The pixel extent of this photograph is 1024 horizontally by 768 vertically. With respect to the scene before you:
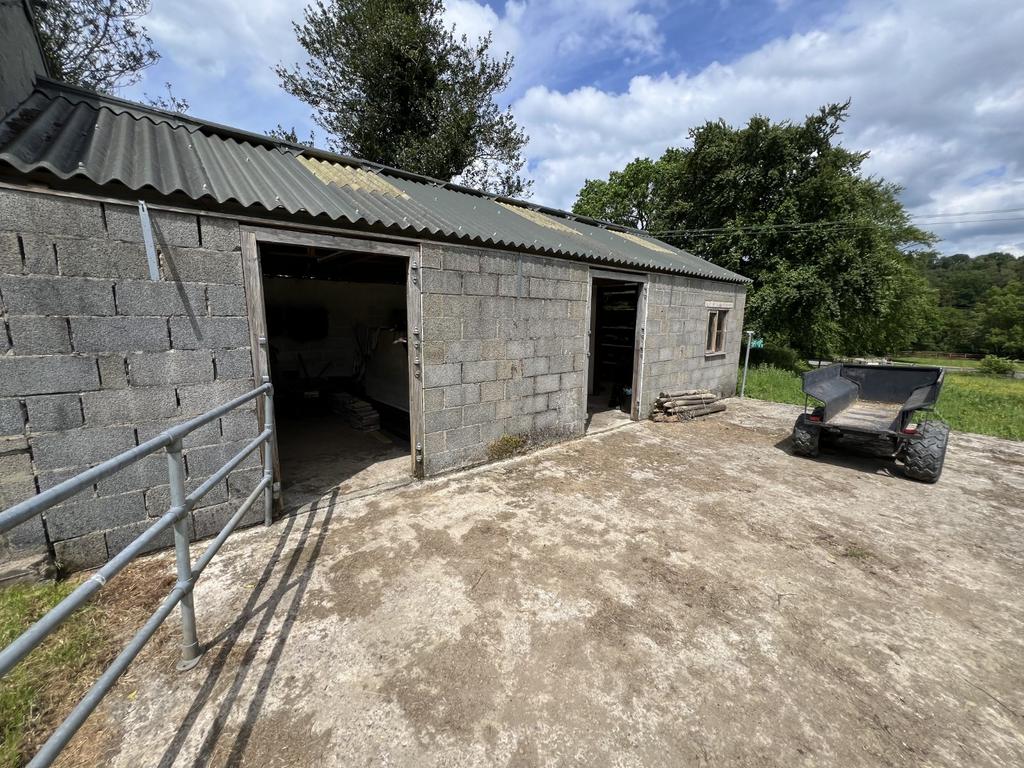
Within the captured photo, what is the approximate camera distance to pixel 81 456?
120 inches

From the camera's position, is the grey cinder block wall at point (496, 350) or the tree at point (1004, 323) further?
the tree at point (1004, 323)

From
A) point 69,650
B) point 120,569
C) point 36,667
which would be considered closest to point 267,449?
point 69,650

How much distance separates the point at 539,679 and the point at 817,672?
1.64m

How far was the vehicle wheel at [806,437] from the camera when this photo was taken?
5.83 m

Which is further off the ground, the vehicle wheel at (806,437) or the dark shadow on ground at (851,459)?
the vehicle wheel at (806,437)

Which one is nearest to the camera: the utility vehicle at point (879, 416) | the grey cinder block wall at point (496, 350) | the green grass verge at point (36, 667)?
the green grass verge at point (36, 667)

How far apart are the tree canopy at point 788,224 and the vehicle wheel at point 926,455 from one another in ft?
47.0

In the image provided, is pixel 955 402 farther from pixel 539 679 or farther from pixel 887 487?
pixel 539 679

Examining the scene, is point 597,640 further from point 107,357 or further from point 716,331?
point 716,331

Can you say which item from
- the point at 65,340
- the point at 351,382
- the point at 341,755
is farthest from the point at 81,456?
the point at 351,382

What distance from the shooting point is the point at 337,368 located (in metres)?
10.6

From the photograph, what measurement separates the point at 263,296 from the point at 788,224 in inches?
816

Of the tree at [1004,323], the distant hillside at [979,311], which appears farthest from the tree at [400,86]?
the tree at [1004,323]

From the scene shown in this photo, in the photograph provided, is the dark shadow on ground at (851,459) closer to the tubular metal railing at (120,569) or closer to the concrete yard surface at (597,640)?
the concrete yard surface at (597,640)
